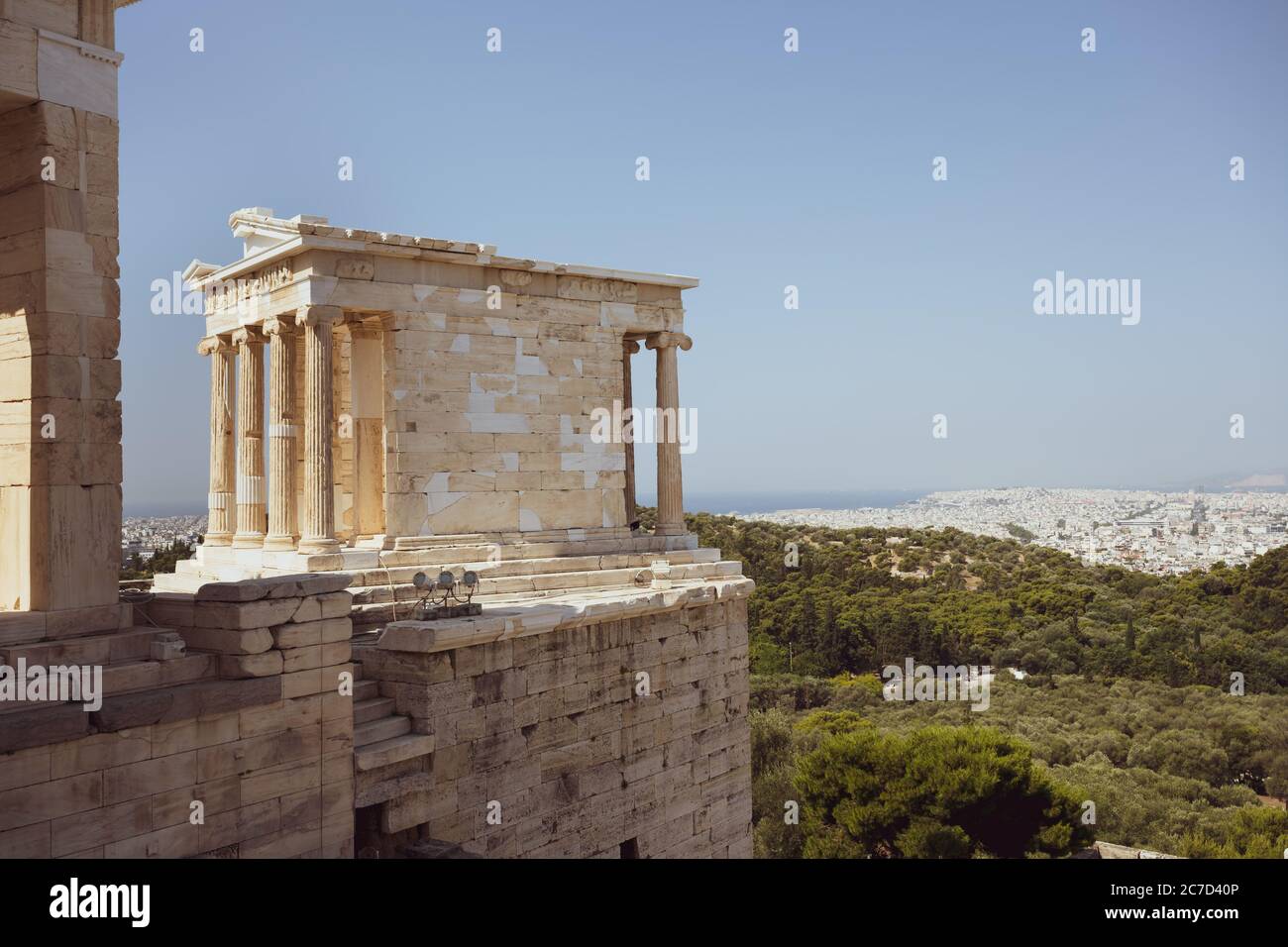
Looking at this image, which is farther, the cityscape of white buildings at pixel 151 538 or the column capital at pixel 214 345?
the cityscape of white buildings at pixel 151 538

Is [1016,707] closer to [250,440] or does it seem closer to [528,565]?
[528,565]

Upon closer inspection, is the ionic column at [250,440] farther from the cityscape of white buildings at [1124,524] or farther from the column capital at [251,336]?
the cityscape of white buildings at [1124,524]

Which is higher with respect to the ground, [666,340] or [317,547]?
[666,340]

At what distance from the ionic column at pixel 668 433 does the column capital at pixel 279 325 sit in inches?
242

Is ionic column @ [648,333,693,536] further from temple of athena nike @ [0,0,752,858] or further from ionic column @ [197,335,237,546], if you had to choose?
ionic column @ [197,335,237,546]

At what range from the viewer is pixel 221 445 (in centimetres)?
1845

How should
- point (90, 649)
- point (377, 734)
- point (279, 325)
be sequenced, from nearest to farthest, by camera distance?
point (90, 649), point (377, 734), point (279, 325)

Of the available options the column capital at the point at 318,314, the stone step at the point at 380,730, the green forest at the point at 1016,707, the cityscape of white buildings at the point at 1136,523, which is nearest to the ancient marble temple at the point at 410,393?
the column capital at the point at 318,314

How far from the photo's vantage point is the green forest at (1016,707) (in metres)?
23.4

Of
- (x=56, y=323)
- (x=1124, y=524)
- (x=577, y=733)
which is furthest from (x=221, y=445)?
(x=1124, y=524)

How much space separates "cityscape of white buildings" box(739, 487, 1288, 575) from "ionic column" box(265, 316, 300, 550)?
44877mm

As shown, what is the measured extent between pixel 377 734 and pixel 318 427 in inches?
254

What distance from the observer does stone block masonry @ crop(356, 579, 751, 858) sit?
1081 centimetres
